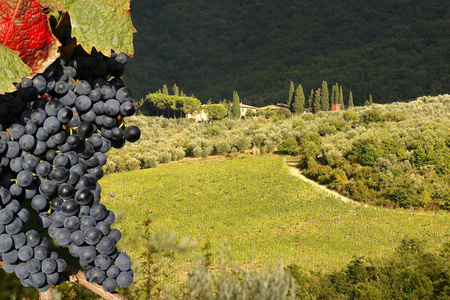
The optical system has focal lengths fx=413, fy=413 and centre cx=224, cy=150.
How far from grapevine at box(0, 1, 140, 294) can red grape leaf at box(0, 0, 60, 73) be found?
0.02 meters

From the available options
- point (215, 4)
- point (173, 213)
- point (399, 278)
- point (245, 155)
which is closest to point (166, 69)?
point (215, 4)

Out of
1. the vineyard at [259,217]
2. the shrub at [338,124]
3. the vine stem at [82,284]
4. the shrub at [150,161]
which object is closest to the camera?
the vine stem at [82,284]

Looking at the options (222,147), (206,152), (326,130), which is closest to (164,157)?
(206,152)

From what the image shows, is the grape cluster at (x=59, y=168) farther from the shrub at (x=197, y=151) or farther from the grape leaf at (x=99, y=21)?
the shrub at (x=197, y=151)

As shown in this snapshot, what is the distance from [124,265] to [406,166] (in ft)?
90.4

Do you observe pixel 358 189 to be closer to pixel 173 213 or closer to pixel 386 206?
pixel 386 206

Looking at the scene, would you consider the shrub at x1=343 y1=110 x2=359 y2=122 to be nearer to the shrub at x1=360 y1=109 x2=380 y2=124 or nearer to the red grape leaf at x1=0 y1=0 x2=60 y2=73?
the shrub at x1=360 y1=109 x2=380 y2=124

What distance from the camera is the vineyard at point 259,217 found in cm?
1833

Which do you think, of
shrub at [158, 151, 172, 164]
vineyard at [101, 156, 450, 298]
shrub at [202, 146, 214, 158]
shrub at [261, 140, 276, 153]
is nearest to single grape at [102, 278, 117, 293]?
vineyard at [101, 156, 450, 298]

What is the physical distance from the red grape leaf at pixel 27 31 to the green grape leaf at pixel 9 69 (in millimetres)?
17

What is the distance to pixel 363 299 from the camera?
9375mm

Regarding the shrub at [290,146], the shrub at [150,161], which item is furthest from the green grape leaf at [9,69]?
the shrub at [150,161]

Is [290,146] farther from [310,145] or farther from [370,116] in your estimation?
[370,116]

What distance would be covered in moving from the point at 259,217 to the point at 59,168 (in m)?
23.1
